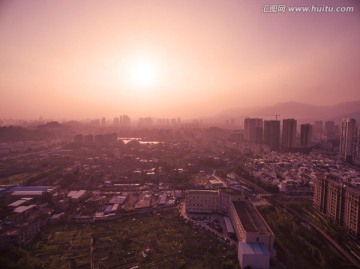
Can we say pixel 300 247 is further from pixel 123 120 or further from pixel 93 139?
A: pixel 123 120

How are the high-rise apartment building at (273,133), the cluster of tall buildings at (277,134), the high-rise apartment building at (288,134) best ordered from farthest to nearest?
1. the high-rise apartment building at (273,133)
2. the cluster of tall buildings at (277,134)
3. the high-rise apartment building at (288,134)

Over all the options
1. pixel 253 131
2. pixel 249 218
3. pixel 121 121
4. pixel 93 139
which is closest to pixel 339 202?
pixel 249 218

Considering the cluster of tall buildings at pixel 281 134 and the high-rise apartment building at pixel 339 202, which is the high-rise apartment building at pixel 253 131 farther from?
the high-rise apartment building at pixel 339 202

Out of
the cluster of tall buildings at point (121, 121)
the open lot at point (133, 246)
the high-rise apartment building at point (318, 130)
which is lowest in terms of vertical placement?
the open lot at point (133, 246)

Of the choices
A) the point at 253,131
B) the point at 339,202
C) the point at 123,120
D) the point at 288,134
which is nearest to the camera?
the point at 339,202

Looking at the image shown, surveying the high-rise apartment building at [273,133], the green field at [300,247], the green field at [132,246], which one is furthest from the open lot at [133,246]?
the high-rise apartment building at [273,133]

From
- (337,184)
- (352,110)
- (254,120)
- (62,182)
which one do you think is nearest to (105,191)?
(62,182)
